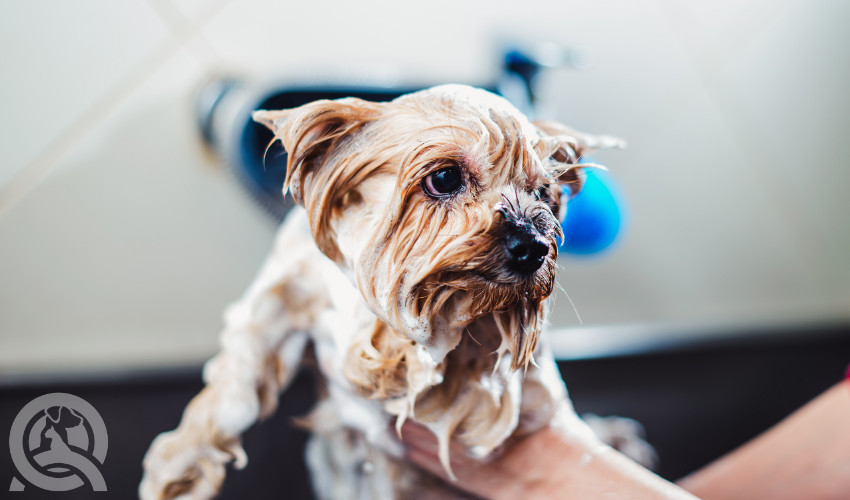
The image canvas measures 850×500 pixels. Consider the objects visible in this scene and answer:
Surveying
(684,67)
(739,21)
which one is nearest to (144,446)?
(684,67)

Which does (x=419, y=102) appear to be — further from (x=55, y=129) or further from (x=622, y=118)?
(x=622, y=118)

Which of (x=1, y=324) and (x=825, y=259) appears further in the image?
(x=825, y=259)

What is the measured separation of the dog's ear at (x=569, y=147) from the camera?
344mm

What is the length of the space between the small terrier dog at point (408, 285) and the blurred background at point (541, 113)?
15cm

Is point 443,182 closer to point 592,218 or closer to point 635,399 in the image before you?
point 592,218

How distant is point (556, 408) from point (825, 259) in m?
1.43

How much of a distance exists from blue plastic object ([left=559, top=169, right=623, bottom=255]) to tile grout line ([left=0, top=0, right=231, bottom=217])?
2.02 ft

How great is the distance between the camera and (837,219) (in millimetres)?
1519

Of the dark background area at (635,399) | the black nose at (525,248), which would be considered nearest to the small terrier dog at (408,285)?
the black nose at (525,248)

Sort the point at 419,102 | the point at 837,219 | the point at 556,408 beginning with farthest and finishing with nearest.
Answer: the point at 837,219 → the point at 556,408 → the point at 419,102

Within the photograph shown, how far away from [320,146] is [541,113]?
1.77 feet

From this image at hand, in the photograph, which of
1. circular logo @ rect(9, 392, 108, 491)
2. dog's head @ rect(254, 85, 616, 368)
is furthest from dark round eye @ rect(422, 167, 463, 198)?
circular logo @ rect(9, 392, 108, 491)

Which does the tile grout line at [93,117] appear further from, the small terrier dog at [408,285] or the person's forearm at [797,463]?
the person's forearm at [797,463]

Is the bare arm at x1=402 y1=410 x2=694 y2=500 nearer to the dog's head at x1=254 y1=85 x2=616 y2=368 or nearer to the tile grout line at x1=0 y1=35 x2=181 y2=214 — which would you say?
the dog's head at x1=254 y1=85 x2=616 y2=368
